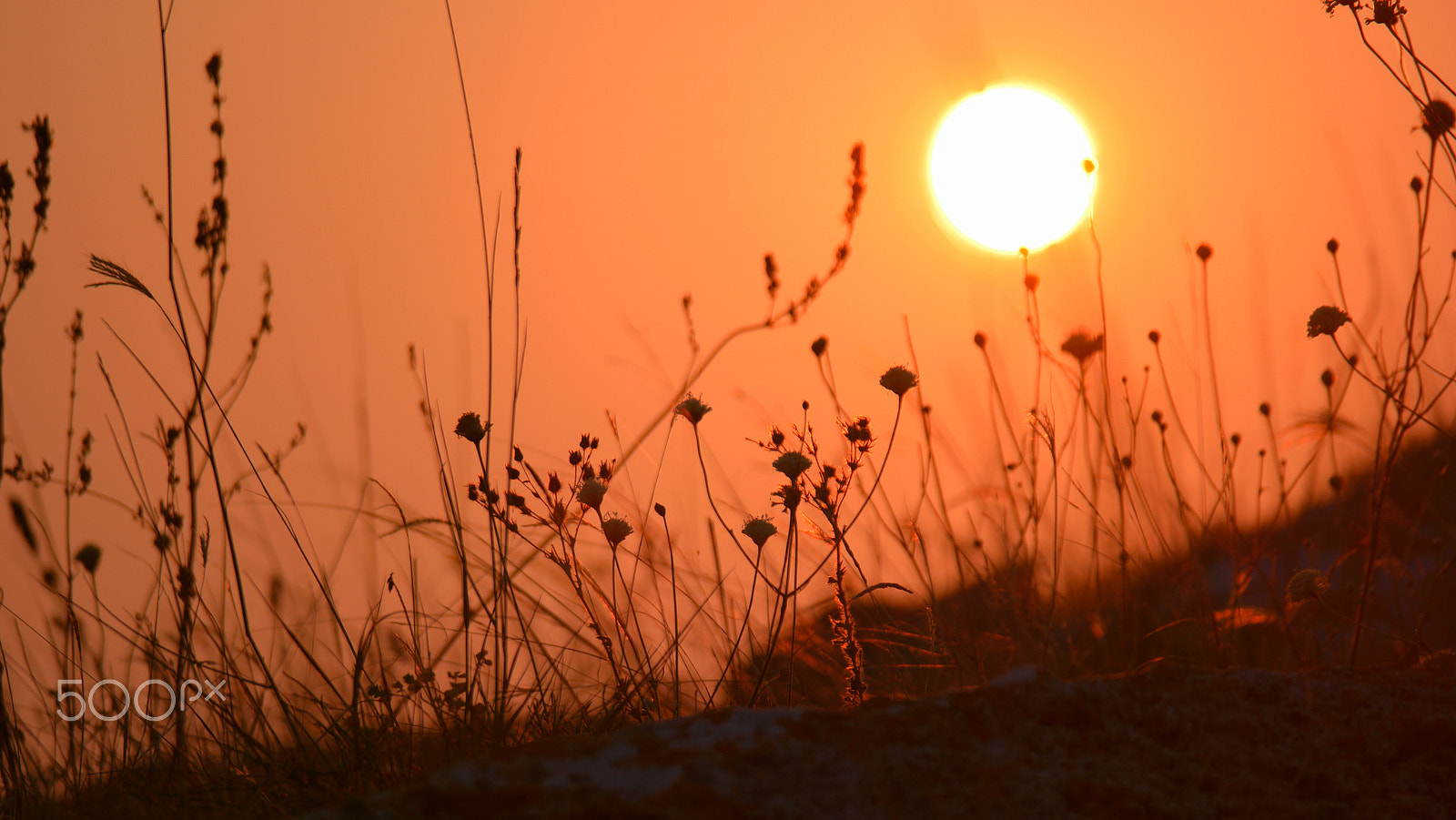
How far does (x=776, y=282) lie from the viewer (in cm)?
252

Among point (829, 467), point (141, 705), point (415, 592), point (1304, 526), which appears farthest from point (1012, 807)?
point (1304, 526)

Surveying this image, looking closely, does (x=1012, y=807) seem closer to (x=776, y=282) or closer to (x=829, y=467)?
(x=829, y=467)

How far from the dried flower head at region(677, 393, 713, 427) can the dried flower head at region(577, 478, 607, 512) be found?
0.24 metres

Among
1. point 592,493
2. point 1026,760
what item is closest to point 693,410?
point 592,493

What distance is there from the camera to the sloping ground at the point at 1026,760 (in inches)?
42.3

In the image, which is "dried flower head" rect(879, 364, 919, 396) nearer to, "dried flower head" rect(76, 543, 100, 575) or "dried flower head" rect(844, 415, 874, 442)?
"dried flower head" rect(844, 415, 874, 442)

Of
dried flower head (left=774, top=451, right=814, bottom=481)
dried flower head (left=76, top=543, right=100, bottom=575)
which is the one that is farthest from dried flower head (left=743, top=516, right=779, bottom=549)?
dried flower head (left=76, top=543, right=100, bottom=575)

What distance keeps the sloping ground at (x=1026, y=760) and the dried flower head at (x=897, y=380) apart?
0.99 m

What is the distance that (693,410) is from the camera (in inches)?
89.3

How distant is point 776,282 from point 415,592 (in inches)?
42.5

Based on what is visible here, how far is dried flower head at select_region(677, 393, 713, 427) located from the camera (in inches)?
89.0

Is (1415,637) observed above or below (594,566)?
below

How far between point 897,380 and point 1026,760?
4.07 ft

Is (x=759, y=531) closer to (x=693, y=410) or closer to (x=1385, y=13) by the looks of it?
(x=693, y=410)
